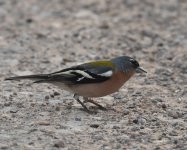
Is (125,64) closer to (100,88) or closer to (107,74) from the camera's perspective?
(107,74)

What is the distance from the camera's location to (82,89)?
866cm

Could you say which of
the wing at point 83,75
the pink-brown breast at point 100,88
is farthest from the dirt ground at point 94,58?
the wing at point 83,75

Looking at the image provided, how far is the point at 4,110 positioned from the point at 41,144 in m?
1.58

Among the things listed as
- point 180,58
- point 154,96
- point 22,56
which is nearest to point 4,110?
point 154,96

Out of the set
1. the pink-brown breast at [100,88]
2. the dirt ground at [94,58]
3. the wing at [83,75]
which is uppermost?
the wing at [83,75]

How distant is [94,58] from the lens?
12102 mm

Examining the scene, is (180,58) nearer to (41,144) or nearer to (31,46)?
(31,46)

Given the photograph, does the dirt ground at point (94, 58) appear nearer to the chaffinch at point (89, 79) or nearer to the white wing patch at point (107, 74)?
the chaffinch at point (89, 79)

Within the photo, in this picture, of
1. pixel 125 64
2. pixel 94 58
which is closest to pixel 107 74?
pixel 125 64

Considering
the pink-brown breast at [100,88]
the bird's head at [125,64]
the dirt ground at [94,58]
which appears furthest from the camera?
the bird's head at [125,64]

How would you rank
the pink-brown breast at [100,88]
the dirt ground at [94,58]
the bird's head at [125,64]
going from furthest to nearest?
the bird's head at [125,64] < the pink-brown breast at [100,88] < the dirt ground at [94,58]

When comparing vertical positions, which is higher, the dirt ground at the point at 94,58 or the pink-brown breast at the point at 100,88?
the pink-brown breast at the point at 100,88

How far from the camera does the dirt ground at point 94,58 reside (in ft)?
25.2

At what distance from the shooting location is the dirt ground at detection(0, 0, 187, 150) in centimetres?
770
